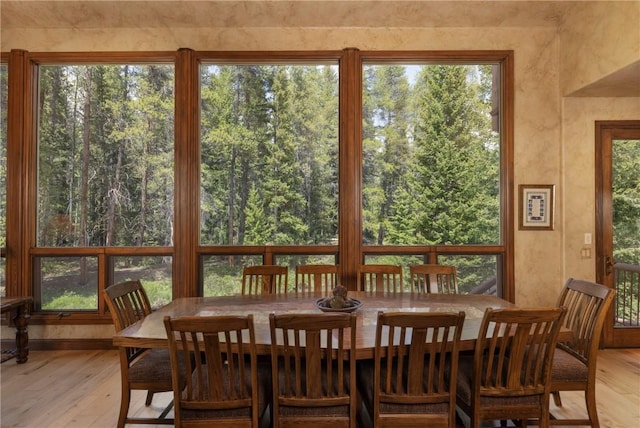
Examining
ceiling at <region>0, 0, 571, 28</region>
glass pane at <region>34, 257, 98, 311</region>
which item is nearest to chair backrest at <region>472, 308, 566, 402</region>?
ceiling at <region>0, 0, 571, 28</region>

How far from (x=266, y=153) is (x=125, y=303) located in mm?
2028

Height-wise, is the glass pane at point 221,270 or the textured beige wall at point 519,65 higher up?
the textured beige wall at point 519,65

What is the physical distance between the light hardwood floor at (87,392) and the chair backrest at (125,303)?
0.72 m

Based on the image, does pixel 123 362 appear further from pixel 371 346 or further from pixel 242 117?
pixel 242 117

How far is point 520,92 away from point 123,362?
13.7ft

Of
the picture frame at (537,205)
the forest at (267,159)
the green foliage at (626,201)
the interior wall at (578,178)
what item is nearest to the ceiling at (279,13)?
the forest at (267,159)

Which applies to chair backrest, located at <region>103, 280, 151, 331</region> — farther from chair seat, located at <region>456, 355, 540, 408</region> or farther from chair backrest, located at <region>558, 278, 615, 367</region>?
chair backrest, located at <region>558, 278, 615, 367</region>

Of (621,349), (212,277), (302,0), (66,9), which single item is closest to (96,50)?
(66,9)

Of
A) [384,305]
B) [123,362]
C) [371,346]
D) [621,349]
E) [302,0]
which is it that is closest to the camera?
[371,346]

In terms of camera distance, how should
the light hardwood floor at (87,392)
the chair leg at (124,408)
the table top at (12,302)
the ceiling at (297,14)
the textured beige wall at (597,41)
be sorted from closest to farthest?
the chair leg at (124,408) → the light hardwood floor at (87,392) → the textured beige wall at (597,41) → the table top at (12,302) → the ceiling at (297,14)

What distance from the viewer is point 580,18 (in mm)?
3299

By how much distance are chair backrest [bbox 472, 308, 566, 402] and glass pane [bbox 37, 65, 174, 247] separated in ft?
10.3

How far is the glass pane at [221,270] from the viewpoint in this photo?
372 cm

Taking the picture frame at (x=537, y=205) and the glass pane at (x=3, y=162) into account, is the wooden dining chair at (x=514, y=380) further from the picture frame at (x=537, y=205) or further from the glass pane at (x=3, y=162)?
the glass pane at (x=3, y=162)
